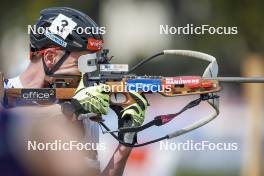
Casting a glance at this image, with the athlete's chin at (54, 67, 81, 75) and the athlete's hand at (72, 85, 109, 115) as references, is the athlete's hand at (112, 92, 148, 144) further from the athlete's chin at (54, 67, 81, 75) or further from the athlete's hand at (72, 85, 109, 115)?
the athlete's chin at (54, 67, 81, 75)

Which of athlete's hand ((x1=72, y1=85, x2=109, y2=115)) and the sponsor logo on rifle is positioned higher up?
the sponsor logo on rifle

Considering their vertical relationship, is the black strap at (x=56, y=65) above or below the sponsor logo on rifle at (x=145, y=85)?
above

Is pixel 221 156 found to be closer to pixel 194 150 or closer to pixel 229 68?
pixel 194 150

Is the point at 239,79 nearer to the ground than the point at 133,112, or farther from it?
farther from it

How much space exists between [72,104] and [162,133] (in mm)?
402

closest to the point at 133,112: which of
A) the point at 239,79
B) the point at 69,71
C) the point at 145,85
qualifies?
the point at 145,85

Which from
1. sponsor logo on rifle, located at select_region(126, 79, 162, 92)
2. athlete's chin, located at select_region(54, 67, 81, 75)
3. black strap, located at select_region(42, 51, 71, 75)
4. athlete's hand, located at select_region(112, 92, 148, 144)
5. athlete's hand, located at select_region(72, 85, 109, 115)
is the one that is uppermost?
black strap, located at select_region(42, 51, 71, 75)

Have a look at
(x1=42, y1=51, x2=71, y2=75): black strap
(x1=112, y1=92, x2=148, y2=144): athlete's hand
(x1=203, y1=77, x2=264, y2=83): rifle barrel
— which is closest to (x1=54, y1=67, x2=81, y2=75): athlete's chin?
(x1=42, y1=51, x2=71, y2=75): black strap

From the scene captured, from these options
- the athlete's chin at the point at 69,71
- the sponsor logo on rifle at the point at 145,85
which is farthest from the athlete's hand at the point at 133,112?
the athlete's chin at the point at 69,71

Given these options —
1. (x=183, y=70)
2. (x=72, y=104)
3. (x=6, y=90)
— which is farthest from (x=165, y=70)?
(x=6, y=90)

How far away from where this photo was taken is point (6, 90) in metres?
1.91

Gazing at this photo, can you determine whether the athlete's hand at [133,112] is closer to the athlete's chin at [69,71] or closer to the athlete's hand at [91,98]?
the athlete's hand at [91,98]

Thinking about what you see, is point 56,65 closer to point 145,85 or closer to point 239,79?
point 145,85

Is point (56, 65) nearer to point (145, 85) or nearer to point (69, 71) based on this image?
point (69, 71)
